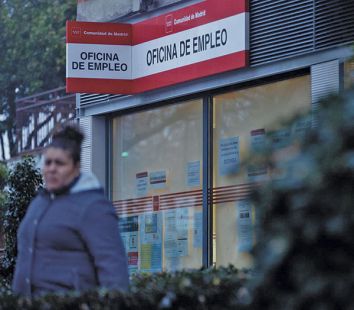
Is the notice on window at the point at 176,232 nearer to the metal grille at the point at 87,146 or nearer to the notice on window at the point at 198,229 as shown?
the notice on window at the point at 198,229

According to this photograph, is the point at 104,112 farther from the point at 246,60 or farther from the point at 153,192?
the point at 246,60

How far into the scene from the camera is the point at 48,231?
6.85 meters

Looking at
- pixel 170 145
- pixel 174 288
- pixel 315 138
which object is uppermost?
pixel 170 145

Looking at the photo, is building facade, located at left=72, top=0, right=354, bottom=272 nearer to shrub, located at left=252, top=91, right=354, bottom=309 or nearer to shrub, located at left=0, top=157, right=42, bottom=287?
shrub, located at left=0, top=157, right=42, bottom=287

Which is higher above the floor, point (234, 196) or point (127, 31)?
point (127, 31)

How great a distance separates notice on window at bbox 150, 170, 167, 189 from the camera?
630 inches

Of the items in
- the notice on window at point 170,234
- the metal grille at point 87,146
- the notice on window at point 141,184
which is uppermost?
the metal grille at point 87,146

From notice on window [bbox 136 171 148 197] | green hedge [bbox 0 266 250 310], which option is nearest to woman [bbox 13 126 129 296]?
green hedge [bbox 0 266 250 310]

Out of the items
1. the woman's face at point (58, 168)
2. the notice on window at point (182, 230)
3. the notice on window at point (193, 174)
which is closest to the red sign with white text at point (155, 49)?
the notice on window at point (193, 174)

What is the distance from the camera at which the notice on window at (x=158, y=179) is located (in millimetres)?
16000

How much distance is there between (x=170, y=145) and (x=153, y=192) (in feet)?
2.24

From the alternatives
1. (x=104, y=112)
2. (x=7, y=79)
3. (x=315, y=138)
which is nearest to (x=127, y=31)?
(x=104, y=112)

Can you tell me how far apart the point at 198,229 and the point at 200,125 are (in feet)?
4.16

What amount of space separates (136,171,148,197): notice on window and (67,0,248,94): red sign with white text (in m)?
1.12
